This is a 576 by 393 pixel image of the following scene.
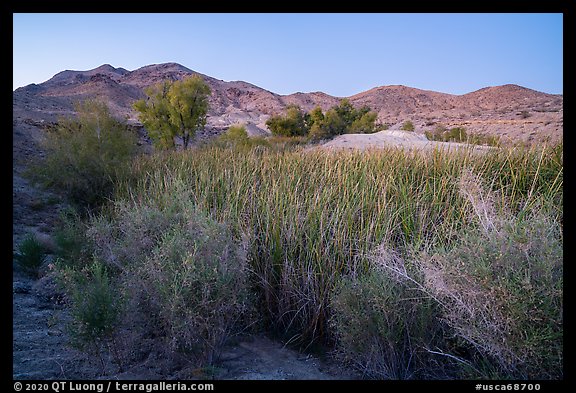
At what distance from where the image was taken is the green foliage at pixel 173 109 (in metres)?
21.9

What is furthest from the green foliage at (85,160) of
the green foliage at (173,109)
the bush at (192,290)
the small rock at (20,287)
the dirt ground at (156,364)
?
the green foliage at (173,109)

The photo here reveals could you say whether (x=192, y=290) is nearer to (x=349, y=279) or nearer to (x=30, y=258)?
(x=349, y=279)

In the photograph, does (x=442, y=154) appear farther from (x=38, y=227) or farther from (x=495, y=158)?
(x=38, y=227)

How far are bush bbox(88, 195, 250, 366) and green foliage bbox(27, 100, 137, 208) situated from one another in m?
7.28

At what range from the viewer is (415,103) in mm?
72250

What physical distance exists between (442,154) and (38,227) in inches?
370

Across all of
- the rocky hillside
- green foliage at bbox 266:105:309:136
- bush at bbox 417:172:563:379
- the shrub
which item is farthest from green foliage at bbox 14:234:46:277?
the rocky hillside

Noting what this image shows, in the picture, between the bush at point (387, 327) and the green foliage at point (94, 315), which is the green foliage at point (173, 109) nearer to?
the green foliage at point (94, 315)

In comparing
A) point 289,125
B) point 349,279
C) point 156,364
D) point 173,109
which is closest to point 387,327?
point 349,279

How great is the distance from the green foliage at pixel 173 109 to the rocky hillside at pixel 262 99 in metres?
18.3

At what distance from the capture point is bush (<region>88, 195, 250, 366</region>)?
4.50 m

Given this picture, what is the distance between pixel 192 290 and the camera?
15.1 ft

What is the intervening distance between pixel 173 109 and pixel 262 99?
2287 inches
